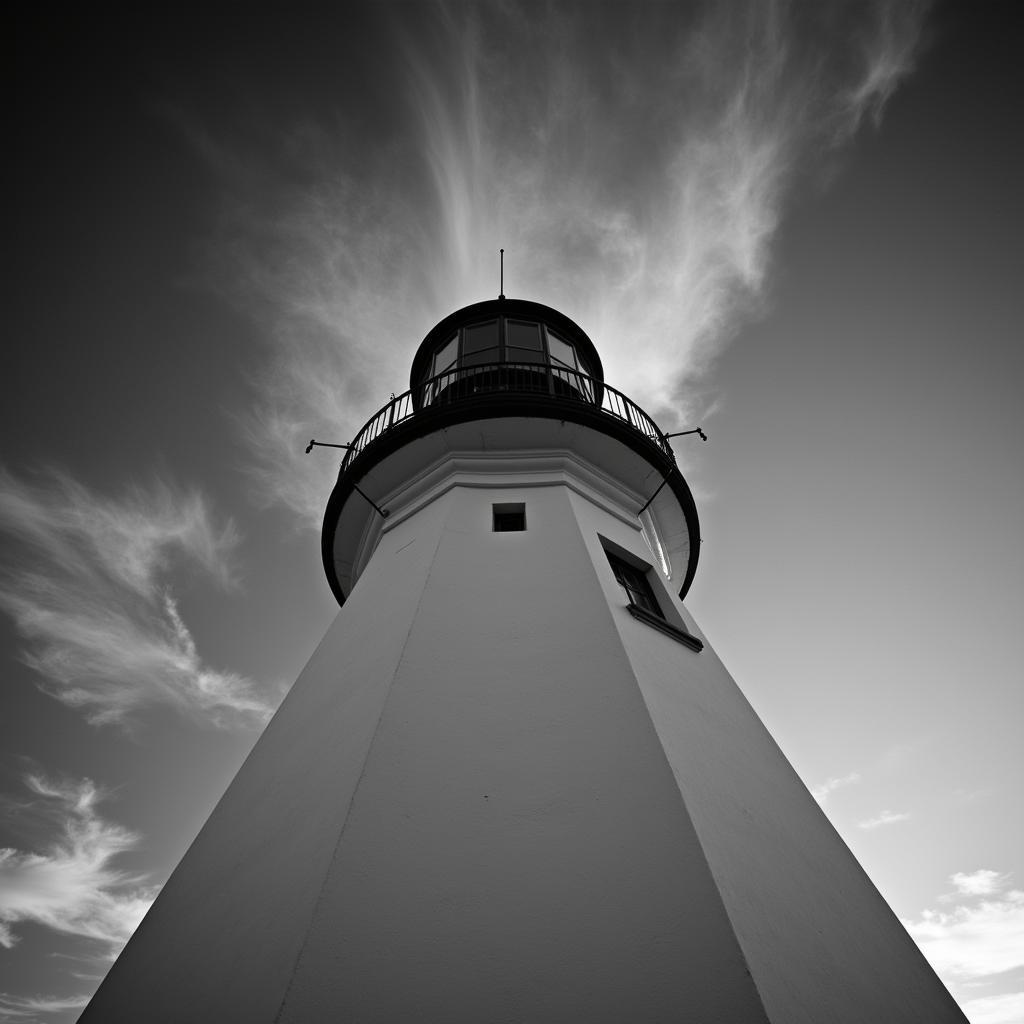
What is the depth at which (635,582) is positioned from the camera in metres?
7.57

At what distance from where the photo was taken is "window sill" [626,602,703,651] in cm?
591

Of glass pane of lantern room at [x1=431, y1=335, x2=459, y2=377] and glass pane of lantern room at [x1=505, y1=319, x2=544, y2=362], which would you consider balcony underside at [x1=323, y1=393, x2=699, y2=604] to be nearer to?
glass pane of lantern room at [x1=505, y1=319, x2=544, y2=362]

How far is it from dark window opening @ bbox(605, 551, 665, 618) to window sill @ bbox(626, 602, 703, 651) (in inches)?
26.1

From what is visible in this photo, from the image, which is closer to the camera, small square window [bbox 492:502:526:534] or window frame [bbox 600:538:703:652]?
window frame [bbox 600:538:703:652]

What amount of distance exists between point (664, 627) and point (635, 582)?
4.72ft

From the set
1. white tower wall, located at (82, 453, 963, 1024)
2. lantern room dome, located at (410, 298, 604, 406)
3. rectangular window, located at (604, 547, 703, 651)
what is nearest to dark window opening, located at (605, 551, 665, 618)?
rectangular window, located at (604, 547, 703, 651)

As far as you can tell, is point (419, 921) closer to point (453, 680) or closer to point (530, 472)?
point (453, 680)

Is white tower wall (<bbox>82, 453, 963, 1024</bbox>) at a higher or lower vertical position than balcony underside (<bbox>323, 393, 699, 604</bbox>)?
lower

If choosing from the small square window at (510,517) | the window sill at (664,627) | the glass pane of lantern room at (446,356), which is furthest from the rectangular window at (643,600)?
the glass pane of lantern room at (446,356)

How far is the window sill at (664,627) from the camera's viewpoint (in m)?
5.91

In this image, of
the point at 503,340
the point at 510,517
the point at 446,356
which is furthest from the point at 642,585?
the point at 446,356

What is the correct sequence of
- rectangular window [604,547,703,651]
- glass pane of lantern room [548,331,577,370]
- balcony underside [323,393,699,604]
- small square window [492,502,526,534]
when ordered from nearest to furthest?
1. rectangular window [604,547,703,651]
2. small square window [492,502,526,534]
3. balcony underside [323,393,699,604]
4. glass pane of lantern room [548,331,577,370]

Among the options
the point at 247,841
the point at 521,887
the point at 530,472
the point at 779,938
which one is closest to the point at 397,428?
the point at 530,472

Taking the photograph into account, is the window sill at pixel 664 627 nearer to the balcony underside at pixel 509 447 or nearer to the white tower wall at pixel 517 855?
the white tower wall at pixel 517 855
